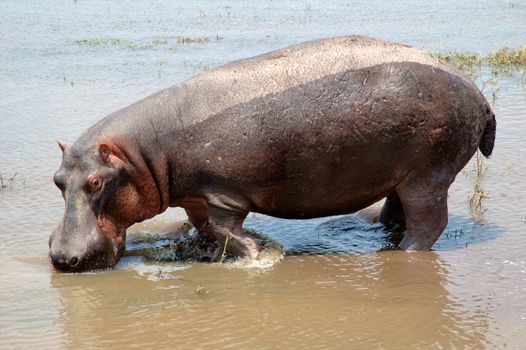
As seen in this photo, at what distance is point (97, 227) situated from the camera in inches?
265

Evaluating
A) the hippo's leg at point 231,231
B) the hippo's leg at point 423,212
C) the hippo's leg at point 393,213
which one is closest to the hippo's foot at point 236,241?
the hippo's leg at point 231,231

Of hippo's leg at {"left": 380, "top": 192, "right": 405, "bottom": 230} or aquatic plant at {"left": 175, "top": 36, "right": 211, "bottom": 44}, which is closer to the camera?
hippo's leg at {"left": 380, "top": 192, "right": 405, "bottom": 230}

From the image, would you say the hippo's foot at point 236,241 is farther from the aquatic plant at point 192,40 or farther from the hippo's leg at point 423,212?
the aquatic plant at point 192,40

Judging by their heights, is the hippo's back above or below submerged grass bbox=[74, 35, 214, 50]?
above

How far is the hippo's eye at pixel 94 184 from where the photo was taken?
6668mm

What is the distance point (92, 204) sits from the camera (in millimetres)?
6730

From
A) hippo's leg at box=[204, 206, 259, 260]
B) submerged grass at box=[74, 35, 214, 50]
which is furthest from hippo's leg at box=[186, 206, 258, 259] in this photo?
submerged grass at box=[74, 35, 214, 50]

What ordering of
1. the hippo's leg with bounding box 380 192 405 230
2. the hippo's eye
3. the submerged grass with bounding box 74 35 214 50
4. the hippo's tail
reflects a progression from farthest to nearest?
the submerged grass with bounding box 74 35 214 50 < the hippo's leg with bounding box 380 192 405 230 < the hippo's tail < the hippo's eye

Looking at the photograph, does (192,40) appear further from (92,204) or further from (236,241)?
(92,204)

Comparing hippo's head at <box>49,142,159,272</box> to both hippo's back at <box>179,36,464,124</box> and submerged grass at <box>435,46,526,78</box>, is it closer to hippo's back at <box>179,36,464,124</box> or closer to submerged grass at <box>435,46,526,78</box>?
hippo's back at <box>179,36,464,124</box>

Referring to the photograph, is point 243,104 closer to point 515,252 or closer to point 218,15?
point 515,252

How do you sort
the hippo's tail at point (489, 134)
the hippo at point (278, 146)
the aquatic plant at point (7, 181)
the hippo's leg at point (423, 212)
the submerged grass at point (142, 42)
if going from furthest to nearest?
the submerged grass at point (142, 42)
the aquatic plant at point (7, 181)
the hippo's tail at point (489, 134)
the hippo's leg at point (423, 212)
the hippo at point (278, 146)

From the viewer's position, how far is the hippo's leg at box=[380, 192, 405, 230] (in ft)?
26.0

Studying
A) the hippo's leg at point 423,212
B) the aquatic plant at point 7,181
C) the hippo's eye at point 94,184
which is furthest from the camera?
the aquatic plant at point 7,181
